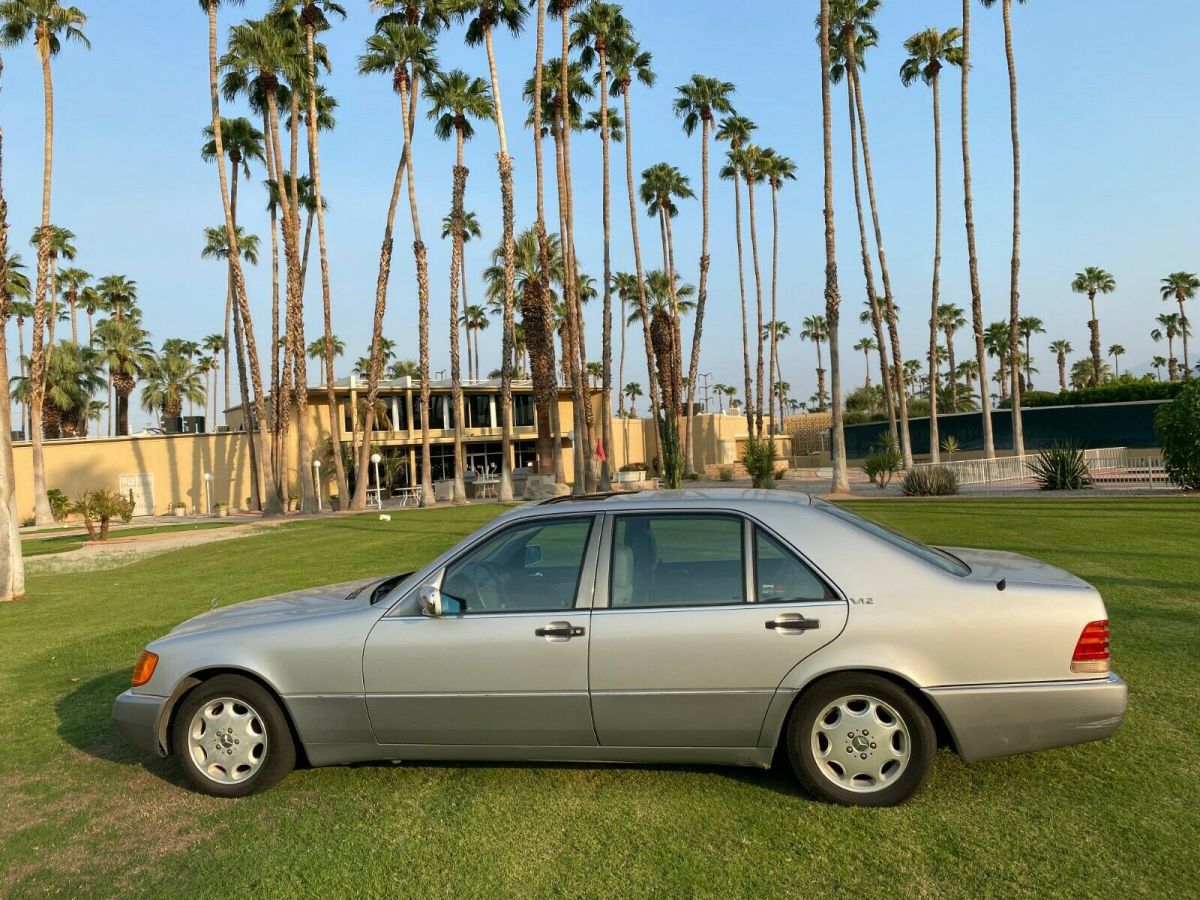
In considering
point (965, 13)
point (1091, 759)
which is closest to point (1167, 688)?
Result: point (1091, 759)

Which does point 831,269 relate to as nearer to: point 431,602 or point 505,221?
point 505,221

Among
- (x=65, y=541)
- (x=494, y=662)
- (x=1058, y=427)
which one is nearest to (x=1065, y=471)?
(x=1058, y=427)

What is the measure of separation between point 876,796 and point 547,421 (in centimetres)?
3308

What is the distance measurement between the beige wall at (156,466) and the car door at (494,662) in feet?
136

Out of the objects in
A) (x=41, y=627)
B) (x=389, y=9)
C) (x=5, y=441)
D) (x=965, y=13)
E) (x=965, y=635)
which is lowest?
(x=41, y=627)

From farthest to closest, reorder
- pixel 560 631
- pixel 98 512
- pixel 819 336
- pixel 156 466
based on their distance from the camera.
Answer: pixel 819 336 < pixel 156 466 < pixel 98 512 < pixel 560 631

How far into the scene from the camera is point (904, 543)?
4.09m

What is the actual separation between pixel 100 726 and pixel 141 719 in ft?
5.52

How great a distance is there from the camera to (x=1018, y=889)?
2920mm

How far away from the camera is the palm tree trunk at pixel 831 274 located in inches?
1097

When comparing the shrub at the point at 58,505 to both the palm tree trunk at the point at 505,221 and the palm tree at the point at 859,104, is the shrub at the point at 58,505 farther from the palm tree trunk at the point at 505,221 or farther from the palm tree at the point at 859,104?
the palm tree at the point at 859,104

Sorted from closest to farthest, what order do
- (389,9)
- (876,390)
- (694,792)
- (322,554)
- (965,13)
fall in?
(694,792), (322,554), (965,13), (389,9), (876,390)

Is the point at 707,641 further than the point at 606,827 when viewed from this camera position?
Yes

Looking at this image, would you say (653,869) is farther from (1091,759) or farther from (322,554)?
(322,554)
